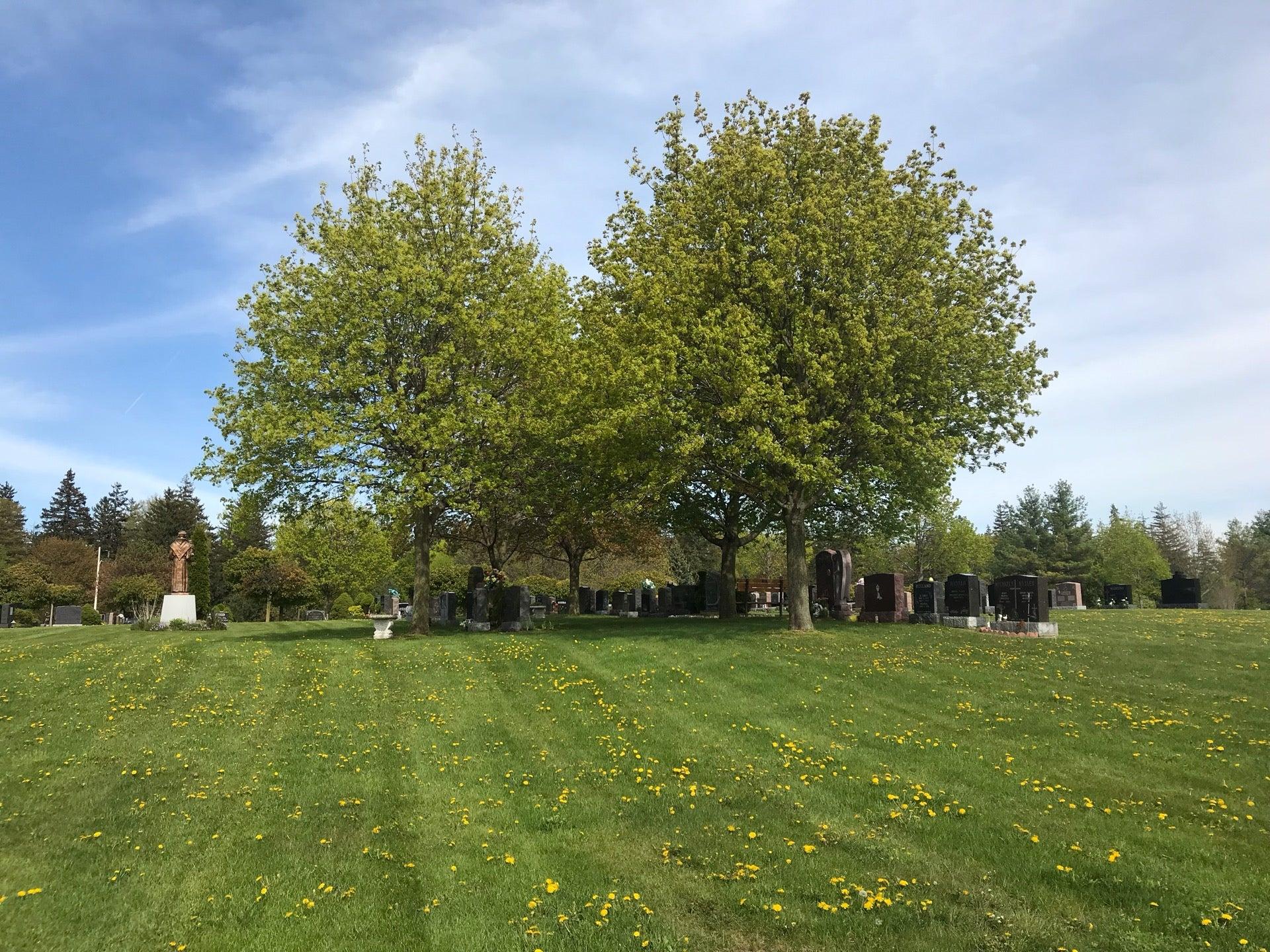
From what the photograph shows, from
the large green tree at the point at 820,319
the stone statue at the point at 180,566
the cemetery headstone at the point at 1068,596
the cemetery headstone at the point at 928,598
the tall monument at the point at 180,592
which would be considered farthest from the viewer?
the cemetery headstone at the point at 1068,596

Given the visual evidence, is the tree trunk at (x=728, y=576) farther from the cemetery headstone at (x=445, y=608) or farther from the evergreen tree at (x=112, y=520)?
the evergreen tree at (x=112, y=520)

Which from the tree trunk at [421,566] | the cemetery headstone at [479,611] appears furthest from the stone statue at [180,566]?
the cemetery headstone at [479,611]

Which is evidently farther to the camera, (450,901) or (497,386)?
(497,386)

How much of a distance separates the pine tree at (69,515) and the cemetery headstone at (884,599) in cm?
10069

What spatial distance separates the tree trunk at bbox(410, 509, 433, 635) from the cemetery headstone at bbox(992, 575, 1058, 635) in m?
17.8

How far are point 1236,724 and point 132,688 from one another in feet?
65.6

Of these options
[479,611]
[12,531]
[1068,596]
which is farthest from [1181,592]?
[12,531]

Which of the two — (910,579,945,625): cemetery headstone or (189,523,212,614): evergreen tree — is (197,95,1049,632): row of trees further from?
(189,523,212,614): evergreen tree

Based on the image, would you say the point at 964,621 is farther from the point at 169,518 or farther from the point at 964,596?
the point at 169,518

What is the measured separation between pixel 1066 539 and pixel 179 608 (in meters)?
74.8

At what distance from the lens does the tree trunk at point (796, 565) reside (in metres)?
23.7

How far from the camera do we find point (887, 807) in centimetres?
970

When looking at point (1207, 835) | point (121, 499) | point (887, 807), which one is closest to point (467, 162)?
point (887, 807)

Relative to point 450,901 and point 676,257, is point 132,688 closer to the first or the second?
point 450,901
